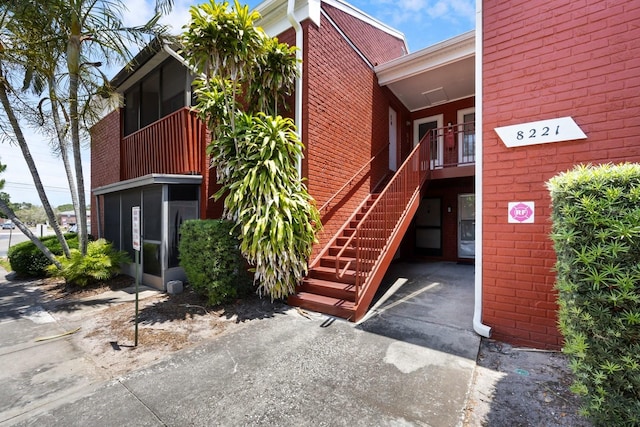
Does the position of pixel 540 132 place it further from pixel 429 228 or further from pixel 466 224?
pixel 429 228

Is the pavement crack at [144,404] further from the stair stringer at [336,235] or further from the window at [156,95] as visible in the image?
the window at [156,95]

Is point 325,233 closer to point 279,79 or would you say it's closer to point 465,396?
point 279,79

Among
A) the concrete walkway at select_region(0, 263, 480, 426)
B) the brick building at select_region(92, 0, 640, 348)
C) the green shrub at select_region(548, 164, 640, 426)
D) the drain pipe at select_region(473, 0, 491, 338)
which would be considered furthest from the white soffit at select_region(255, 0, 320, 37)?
the concrete walkway at select_region(0, 263, 480, 426)

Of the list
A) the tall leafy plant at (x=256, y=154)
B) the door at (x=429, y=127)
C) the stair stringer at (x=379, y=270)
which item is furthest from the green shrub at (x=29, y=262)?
the door at (x=429, y=127)

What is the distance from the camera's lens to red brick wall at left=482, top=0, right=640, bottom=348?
3.13 meters

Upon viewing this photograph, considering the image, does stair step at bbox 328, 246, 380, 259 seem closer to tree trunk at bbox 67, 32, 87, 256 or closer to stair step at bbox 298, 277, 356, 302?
stair step at bbox 298, 277, 356, 302

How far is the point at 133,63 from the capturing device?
7547mm

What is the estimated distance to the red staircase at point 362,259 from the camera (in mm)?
4523

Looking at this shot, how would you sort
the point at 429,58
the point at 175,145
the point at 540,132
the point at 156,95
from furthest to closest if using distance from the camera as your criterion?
1. the point at 156,95
2. the point at 429,58
3. the point at 175,145
4. the point at 540,132

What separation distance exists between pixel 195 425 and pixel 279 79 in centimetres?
538

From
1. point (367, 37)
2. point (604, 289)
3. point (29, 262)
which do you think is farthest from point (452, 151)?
point (29, 262)

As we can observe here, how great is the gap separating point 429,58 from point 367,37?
198 centimetres

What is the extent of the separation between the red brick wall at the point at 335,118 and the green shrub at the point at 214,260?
1732mm

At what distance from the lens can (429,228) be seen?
9.61 m
